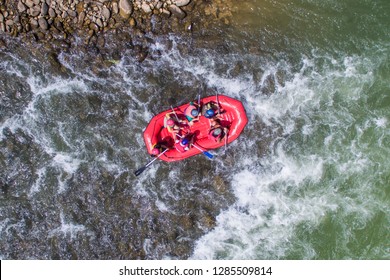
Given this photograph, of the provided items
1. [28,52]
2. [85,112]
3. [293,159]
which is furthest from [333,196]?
[28,52]

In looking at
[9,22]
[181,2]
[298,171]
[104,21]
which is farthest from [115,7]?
[298,171]

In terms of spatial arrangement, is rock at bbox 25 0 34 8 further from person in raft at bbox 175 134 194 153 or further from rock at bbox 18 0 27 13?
person in raft at bbox 175 134 194 153

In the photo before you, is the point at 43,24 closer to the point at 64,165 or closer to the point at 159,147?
the point at 64,165

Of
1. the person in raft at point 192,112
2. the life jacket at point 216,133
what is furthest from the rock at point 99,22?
the life jacket at point 216,133

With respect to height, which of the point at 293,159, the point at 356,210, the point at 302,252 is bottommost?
the point at 302,252

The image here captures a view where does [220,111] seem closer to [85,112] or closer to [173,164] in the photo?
[173,164]
